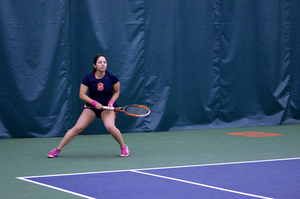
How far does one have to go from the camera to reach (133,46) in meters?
9.41

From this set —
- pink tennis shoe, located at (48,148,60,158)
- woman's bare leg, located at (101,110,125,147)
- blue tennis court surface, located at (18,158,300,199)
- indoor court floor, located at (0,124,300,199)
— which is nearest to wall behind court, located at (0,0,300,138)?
indoor court floor, located at (0,124,300,199)

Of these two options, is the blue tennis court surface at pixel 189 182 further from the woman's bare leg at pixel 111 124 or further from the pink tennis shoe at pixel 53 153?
the pink tennis shoe at pixel 53 153

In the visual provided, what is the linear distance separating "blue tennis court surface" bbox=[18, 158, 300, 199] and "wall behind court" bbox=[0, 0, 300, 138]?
3.74m

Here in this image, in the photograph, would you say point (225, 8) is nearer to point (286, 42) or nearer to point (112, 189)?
point (286, 42)

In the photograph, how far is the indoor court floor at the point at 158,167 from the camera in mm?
4465

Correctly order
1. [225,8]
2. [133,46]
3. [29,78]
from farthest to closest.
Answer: [225,8]
[133,46]
[29,78]

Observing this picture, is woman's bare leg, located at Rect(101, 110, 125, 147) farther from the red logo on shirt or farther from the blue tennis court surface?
the blue tennis court surface

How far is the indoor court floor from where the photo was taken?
14.6 feet

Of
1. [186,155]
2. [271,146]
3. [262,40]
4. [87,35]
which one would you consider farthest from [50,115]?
[262,40]

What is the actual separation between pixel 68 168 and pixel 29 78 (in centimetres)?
337

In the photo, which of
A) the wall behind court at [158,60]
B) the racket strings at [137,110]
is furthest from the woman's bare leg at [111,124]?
the wall behind court at [158,60]

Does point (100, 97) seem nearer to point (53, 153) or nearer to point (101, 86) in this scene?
point (101, 86)

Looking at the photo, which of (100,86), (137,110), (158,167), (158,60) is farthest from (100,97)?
(158,60)

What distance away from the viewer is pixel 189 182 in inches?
192
